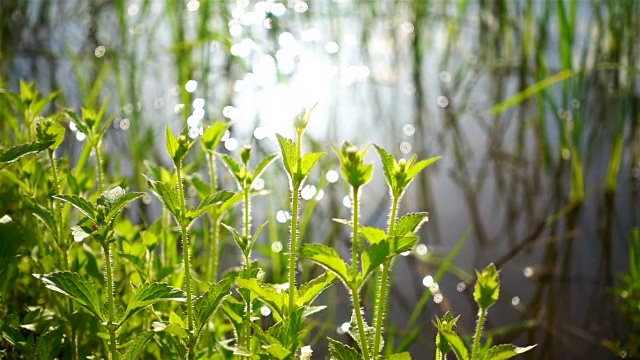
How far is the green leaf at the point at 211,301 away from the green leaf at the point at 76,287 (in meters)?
0.12

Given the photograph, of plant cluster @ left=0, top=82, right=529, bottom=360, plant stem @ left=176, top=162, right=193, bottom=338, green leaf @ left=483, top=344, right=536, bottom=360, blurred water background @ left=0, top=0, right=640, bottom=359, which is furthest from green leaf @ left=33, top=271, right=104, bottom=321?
blurred water background @ left=0, top=0, right=640, bottom=359

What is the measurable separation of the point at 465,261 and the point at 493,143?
1.05 meters

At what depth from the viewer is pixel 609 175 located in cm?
335

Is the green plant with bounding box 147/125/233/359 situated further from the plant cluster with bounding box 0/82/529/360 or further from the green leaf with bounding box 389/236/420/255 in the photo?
the green leaf with bounding box 389/236/420/255

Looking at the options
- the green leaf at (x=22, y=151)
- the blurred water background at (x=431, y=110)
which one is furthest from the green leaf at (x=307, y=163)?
the blurred water background at (x=431, y=110)

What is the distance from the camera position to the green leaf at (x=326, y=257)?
2.83ft

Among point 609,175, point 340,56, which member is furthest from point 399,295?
point 340,56

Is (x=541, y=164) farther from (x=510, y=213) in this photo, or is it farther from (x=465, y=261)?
(x=465, y=261)

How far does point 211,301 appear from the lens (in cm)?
97

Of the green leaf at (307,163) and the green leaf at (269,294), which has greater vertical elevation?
the green leaf at (307,163)

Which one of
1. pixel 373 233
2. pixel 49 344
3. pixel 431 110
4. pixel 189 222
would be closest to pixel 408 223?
pixel 373 233

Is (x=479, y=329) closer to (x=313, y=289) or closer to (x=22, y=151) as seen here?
(x=313, y=289)

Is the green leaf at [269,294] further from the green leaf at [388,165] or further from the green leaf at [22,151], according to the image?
the green leaf at [22,151]

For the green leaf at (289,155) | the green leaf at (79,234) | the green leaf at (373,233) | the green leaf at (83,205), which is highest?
the green leaf at (289,155)
